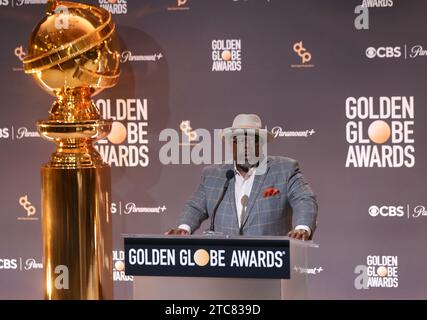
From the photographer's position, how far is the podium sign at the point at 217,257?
12.6 feet

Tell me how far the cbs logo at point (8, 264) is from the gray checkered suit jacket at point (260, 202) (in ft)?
6.75

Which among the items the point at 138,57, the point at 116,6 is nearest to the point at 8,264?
the point at 138,57

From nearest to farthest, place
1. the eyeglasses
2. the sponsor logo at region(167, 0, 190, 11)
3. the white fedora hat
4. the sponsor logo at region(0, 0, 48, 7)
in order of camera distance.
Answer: the eyeglasses, the white fedora hat, the sponsor logo at region(167, 0, 190, 11), the sponsor logo at region(0, 0, 48, 7)

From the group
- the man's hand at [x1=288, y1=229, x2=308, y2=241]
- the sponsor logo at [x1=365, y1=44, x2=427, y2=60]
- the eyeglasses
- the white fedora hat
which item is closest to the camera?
the man's hand at [x1=288, y1=229, x2=308, y2=241]

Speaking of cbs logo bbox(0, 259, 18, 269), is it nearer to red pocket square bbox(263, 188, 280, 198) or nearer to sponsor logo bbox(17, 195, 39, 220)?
sponsor logo bbox(17, 195, 39, 220)

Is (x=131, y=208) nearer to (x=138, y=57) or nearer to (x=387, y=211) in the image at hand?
(x=138, y=57)

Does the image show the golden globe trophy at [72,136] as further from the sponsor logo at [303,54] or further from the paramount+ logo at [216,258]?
the paramount+ logo at [216,258]

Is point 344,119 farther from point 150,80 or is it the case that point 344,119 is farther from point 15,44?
point 15,44

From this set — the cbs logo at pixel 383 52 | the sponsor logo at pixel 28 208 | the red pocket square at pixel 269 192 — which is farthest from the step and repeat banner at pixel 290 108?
the red pocket square at pixel 269 192

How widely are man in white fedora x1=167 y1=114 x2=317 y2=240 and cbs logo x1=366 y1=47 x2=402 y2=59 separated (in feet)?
4.41

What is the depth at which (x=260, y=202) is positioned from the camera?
5.06 m

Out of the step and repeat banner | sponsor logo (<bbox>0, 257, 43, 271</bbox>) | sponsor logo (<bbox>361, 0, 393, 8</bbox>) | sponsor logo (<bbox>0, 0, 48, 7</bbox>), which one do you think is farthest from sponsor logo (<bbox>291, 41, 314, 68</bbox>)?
sponsor logo (<bbox>0, 257, 43, 271</bbox>)

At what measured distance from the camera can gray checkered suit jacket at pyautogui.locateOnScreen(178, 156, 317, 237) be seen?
198 inches
